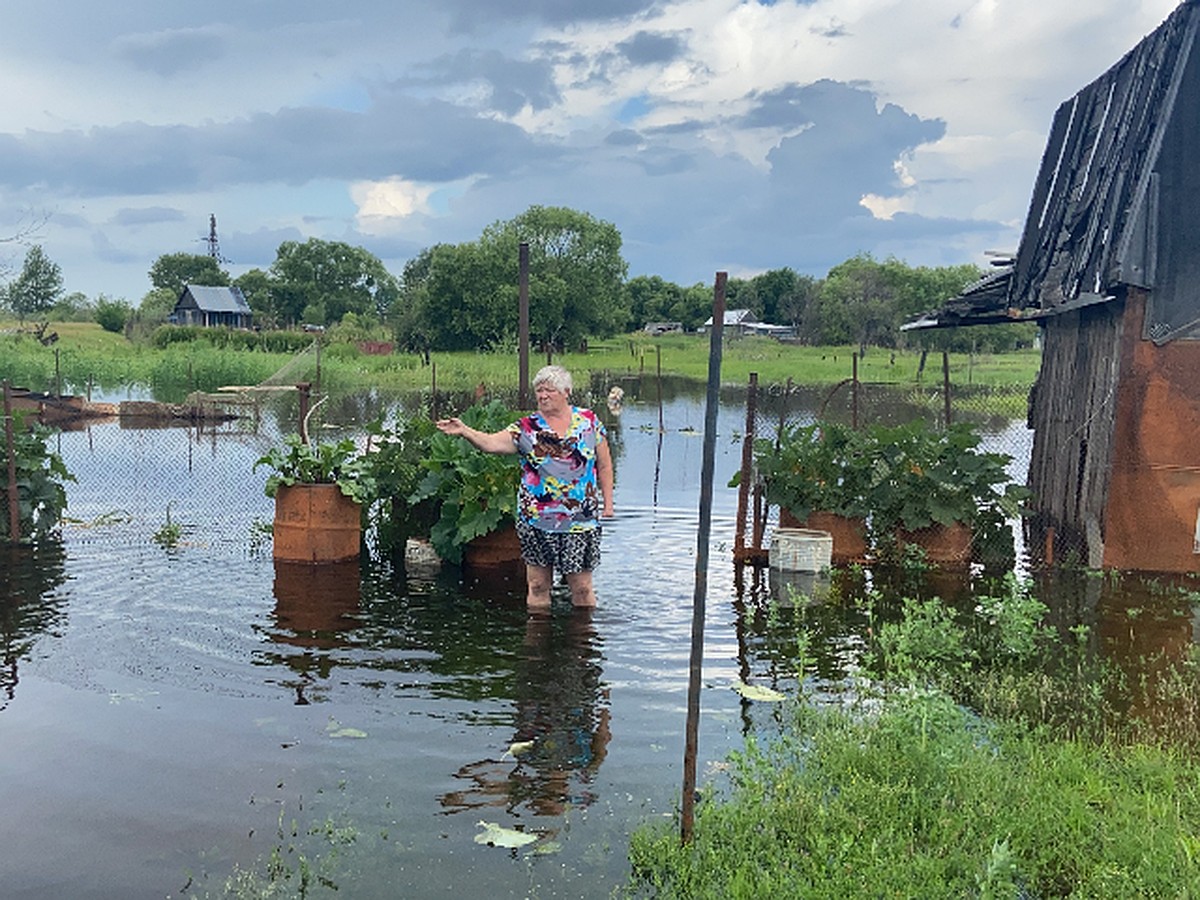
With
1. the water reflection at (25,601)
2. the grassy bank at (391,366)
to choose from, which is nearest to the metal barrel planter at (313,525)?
the water reflection at (25,601)

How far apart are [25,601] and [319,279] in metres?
102

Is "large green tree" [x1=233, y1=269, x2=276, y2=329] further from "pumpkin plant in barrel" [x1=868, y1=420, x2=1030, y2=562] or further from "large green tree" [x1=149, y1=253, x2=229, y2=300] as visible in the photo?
"pumpkin plant in barrel" [x1=868, y1=420, x2=1030, y2=562]

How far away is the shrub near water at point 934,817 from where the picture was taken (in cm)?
427

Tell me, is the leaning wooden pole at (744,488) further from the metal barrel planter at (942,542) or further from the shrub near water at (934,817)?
the shrub near water at (934,817)

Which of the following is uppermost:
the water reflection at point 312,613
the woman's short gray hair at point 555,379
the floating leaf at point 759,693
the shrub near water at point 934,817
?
the woman's short gray hair at point 555,379

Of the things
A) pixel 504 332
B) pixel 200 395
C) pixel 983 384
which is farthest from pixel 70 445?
pixel 504 332

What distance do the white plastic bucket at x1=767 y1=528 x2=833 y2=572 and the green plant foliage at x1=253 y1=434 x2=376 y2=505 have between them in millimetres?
3772

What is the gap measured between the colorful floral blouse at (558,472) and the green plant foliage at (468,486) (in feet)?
6.14

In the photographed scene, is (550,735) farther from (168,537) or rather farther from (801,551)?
(168,537)

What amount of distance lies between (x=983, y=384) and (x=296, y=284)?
73419 millimetres

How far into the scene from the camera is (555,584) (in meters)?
10.1

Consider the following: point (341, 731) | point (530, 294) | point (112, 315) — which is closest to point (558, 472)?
point (341, 731)

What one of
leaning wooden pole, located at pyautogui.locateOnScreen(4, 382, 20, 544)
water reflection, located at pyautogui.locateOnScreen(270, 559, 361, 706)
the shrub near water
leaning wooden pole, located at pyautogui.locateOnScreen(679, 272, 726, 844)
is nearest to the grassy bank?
leaning wooden pole, located at pyautogui.locateOnScreen(4, 382, 20, 544)

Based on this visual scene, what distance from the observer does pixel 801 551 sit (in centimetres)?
1057
